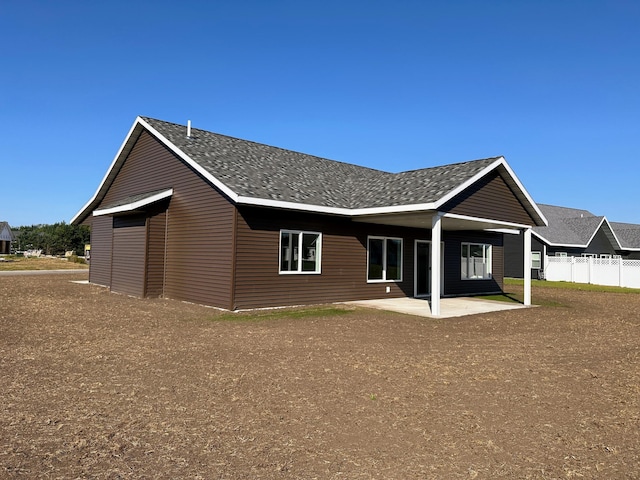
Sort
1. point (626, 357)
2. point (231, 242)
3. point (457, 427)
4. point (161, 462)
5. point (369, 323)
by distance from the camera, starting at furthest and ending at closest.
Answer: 1. point (231, 242)
2. point (369, 323)
3. point (626, 357)
4. point (457, 427)
5. point (161, 462)

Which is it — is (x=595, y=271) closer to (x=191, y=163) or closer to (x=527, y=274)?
(x=527, y=274)

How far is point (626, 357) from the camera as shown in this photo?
8.64 metres

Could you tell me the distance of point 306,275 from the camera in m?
15.5

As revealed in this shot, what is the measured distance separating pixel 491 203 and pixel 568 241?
26.4m

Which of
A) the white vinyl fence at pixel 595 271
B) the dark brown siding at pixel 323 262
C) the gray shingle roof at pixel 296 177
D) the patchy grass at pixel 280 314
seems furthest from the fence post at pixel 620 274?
the patchy grass at pixel 280 314

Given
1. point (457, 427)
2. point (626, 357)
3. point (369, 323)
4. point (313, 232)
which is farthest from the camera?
point (313, 232)

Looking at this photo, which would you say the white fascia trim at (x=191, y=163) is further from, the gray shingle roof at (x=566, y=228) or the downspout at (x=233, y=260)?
the gray shingle roof at (x=566, y=228)

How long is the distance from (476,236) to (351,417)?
18.3 m

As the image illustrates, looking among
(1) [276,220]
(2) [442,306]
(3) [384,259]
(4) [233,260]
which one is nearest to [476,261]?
(3) [384,259]

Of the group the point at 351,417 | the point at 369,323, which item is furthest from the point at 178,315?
the point at 351,417

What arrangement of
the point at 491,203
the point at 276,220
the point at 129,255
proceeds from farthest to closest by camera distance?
the point at 129,255
the point at 491,203
the point at 276,220

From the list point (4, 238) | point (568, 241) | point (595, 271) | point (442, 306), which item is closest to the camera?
point (442, 306)

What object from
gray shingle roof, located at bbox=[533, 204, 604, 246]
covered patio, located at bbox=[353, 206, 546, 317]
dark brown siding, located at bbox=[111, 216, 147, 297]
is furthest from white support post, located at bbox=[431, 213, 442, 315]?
gray shingle roof, located at bbox=[533, 204, 604, 246]

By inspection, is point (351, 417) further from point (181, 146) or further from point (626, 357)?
point (181, 146)
